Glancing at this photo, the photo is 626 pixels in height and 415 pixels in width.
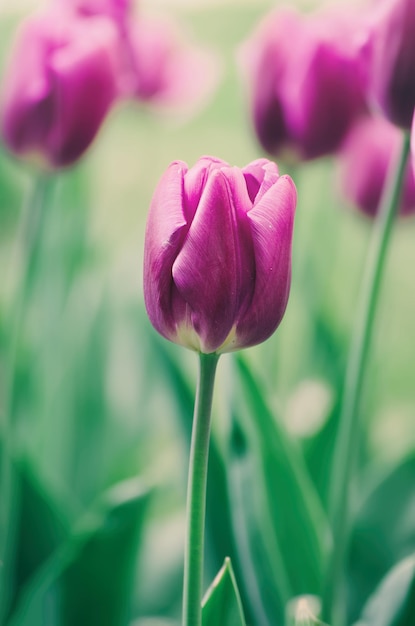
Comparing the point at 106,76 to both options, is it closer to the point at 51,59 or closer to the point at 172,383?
the point at 51,59

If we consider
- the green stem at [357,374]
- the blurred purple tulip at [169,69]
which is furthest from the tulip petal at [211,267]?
the blurred purple tulip at [169,69]

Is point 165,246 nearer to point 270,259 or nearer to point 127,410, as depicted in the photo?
point 270,259

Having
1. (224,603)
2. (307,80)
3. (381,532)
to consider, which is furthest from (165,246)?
(381,532)

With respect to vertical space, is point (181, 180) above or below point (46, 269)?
below

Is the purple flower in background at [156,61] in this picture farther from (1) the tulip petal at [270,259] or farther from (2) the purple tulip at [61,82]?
(1) the tulip petal at [270,259]

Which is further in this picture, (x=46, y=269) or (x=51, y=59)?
(x=46, y=269)

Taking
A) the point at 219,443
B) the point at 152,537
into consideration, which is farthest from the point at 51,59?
the point at 152,537
